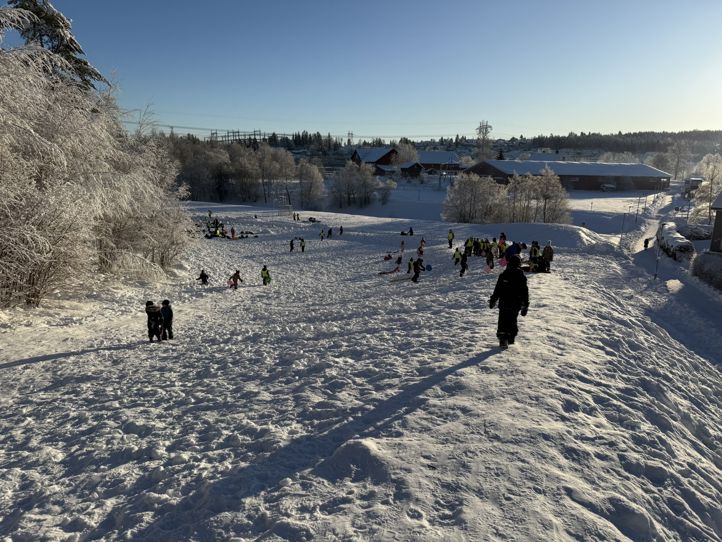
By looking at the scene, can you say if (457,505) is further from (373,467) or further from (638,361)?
(638,361)

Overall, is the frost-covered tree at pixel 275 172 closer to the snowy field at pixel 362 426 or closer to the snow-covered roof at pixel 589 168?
the snow-covered roof at pixel 589 168

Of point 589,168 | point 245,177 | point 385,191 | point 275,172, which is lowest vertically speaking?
point 385,191

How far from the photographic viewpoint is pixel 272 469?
5.14 meters

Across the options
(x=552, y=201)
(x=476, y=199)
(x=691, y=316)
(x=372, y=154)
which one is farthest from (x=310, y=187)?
(x=691, y=316)

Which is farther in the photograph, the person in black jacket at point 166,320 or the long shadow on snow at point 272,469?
the person in black jacket at point 166,320

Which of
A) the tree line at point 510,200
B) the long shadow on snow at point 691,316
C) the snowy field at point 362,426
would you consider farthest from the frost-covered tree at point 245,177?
the snowy field at point 362,426

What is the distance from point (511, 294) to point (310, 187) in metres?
77.2

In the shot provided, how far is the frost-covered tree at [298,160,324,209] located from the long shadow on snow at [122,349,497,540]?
7826cm

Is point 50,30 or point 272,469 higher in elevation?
point 50,30

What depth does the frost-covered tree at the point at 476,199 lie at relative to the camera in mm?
56219

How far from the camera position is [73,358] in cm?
951

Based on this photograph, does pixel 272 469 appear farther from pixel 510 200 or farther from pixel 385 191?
pixel 385 191

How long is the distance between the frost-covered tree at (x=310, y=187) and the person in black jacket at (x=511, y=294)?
252 feet

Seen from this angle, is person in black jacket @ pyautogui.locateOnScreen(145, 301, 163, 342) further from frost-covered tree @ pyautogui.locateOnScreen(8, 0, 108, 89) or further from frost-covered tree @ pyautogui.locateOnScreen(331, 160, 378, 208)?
frost-covered tree @ pyautogui.locateOnScreen(331, 160, 378, 208)
